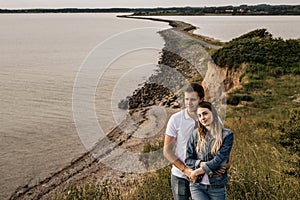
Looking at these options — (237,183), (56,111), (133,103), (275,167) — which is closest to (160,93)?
(133,103)

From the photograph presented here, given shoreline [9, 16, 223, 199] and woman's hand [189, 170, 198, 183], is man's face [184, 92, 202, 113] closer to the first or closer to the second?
woman's hand [189, 170, 198, 183]

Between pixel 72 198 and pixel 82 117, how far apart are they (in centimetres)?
1613

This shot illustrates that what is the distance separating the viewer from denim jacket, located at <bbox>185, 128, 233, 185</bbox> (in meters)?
4.48

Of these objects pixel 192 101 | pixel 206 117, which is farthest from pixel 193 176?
pixel 192 101

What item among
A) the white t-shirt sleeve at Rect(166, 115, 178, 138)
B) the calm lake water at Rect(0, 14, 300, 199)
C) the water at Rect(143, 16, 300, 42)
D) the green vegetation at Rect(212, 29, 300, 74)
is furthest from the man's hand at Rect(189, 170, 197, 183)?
the water at Rect(143, 16, 300, 42)

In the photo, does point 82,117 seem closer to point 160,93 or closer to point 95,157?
point 95,157

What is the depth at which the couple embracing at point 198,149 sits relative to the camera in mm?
4496

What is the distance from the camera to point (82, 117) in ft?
76.5

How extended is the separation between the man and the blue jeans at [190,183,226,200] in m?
0.16

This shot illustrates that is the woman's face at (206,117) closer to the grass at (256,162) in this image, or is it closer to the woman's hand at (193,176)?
the woman's hand at (193,176)

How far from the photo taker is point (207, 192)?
15.0 ft

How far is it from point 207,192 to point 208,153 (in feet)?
1.37

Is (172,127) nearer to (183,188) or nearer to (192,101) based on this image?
(192,101)

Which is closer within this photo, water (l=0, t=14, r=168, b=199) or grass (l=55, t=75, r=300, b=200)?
grass (l=55, t=75, r=300, b=200)
